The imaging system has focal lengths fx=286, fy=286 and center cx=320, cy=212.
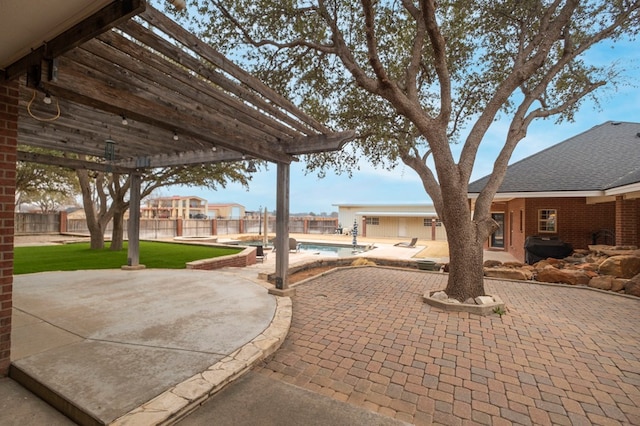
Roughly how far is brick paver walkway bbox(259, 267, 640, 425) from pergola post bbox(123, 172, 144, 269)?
200 inches

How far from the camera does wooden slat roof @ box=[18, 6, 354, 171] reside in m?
2.76

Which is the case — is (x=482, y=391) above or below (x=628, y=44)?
below

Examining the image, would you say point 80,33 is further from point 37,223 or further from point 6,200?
point 37,223

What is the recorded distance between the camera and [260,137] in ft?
18.9

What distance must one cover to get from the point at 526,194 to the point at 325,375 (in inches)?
442

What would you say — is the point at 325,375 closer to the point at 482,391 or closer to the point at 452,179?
the point at 482,391

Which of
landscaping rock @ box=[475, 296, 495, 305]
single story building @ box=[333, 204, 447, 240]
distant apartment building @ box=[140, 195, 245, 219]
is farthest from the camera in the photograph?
distant apartment building @ box=[140, 195, 245, 219]

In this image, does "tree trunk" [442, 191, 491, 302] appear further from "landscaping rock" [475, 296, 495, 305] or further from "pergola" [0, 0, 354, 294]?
"pergola" [0, 0, 354, 294]

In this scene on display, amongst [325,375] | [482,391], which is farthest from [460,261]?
[325,375]

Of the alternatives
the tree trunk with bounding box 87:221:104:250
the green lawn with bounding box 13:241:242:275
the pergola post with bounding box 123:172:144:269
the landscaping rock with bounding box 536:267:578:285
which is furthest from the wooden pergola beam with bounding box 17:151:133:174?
the landscaping rock with bounding box 536:267:578:285

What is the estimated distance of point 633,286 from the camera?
6430 mm

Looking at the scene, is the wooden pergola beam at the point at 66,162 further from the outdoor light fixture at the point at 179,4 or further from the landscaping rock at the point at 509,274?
the landscaping rock at the point at 509,274

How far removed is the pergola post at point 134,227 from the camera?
780 centimetres

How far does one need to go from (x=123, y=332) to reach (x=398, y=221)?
28779 millimetres
